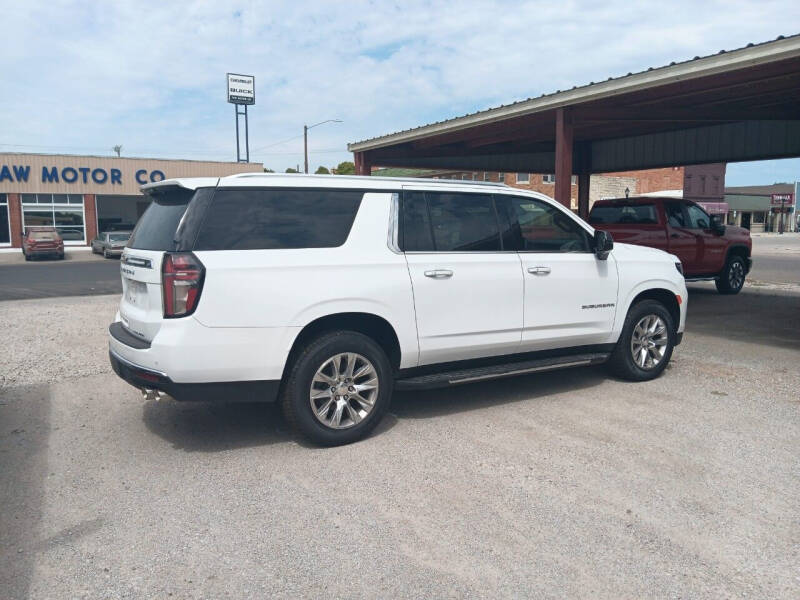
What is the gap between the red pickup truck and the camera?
488 inches

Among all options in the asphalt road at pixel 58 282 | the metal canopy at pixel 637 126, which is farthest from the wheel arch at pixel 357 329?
the asphalt road at pixel 58 282

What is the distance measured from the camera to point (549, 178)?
50.2m

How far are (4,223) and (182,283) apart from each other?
41007 mm

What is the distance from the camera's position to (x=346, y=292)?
4789 millimetres

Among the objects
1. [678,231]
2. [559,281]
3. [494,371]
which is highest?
[678,231]

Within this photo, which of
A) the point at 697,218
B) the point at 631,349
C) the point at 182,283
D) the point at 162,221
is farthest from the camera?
the point at 697,218

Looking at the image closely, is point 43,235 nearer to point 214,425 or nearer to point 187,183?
point 214,425

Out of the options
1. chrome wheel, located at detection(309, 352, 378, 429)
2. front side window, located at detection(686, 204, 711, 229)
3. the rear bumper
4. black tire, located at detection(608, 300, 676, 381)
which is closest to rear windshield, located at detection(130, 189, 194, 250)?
the rear bumper

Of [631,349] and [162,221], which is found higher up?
[162,221]

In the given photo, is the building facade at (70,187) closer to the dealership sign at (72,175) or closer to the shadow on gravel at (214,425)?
the dealership sign at (72,175)

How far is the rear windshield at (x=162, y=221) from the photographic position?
4.63 m

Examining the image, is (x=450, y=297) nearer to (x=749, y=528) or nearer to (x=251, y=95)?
(x=749, y=528)

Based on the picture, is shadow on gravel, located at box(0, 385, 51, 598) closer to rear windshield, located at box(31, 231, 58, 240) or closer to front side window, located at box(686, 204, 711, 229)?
front side window, located at box(686, 204, 711, 229)

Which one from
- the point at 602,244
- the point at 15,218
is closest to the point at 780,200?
the point at 15,218
